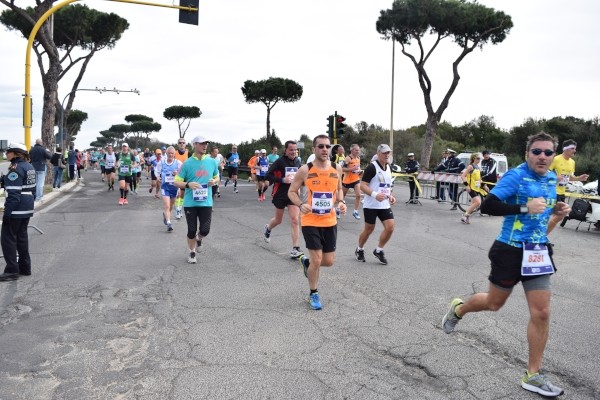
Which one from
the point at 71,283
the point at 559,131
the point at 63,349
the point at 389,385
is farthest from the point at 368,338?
the point at 559,131

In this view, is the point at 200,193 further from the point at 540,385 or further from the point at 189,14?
the point at 189,14

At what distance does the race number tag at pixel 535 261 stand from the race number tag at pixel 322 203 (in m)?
2.31

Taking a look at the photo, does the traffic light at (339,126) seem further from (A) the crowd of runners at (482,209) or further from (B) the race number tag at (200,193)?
(B) the race number tag at (200,193)

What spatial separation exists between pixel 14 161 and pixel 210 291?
121 inches

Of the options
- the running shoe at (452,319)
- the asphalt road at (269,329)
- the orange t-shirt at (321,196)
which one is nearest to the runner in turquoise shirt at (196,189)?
the asphalt road at (269,329)

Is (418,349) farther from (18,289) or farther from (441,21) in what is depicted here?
(441,21)

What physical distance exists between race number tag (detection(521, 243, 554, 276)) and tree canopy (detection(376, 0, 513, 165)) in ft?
93.7

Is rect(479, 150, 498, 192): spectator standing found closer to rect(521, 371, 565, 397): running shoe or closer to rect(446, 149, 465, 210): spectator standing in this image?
rect(446, 149, 465, 210): spectator standing

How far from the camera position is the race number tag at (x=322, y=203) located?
5508 millimetres

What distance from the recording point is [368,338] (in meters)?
4.48

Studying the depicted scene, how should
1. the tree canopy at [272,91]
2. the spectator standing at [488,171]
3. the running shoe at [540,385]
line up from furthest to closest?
the tree canopy at [272,91] → the spectator standing at [488,171] → the running shoe at [540,385]

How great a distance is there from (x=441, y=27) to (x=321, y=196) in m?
29.0

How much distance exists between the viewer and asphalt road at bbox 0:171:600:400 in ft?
11.8

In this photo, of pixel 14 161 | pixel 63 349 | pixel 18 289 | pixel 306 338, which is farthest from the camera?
pixel 14 161
